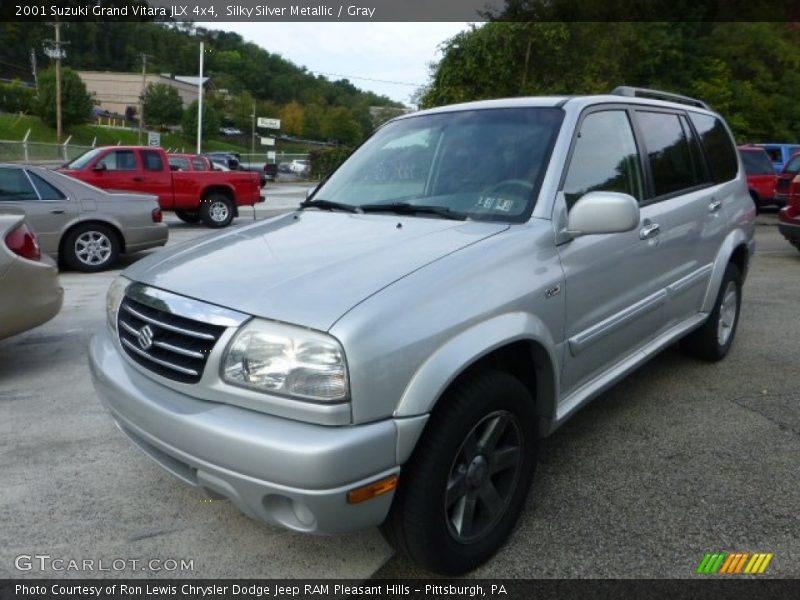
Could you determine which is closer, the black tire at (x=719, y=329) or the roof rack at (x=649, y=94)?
the roof rack at (x=649, y=94)

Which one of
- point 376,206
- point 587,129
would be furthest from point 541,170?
point 376,206

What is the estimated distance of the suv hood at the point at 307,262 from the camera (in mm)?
2059

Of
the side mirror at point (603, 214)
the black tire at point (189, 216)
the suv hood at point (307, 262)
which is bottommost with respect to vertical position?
the black tire at point (189, 216)

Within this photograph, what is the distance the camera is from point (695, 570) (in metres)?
2.41

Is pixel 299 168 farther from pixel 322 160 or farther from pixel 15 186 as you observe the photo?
pixel 15 186

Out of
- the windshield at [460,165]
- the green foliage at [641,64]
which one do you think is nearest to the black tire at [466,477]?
the windshield at [460,165]

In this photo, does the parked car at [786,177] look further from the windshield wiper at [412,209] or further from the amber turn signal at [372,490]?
the amber turn signal at [372,490]

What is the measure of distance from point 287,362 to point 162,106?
246ft

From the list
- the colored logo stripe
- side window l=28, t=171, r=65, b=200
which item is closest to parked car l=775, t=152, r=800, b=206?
the colored logo stripe

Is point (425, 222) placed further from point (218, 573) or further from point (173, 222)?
point (173, 222)

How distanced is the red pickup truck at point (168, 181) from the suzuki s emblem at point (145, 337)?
11.9 metres

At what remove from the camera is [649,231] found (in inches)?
130

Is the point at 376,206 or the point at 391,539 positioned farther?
the point at 376,206

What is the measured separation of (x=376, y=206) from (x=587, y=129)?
1.07m
